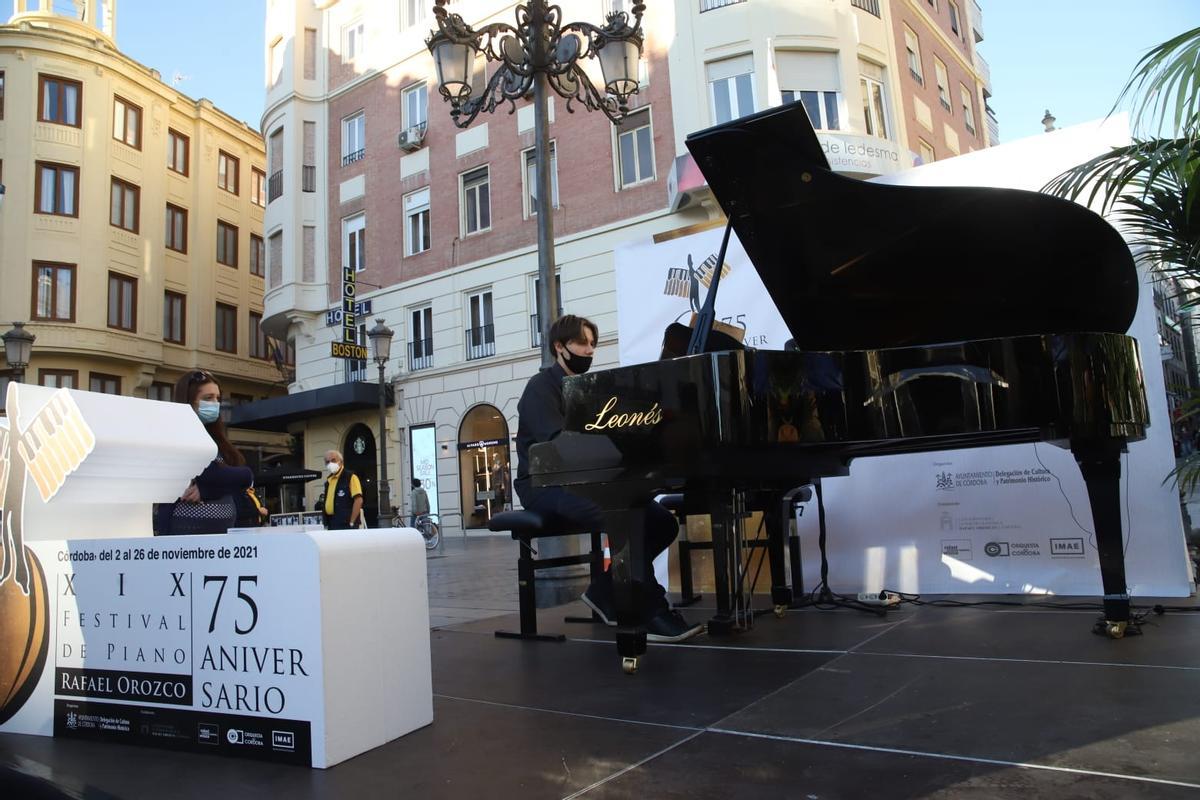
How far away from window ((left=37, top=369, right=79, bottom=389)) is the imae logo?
23.8m

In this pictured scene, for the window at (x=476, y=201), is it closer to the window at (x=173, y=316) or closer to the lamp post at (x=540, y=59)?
the lamp post at (x=540, y=59)

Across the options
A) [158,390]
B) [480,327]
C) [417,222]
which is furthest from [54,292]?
[480,327]

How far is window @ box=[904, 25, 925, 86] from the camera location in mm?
18172

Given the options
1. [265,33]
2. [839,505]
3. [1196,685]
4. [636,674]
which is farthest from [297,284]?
[1196,685]

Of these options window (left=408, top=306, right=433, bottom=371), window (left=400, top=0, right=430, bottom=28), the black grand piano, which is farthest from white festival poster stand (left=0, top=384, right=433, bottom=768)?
window (left=400, top=0, right=430, bottom=28)

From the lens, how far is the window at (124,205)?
968 inches

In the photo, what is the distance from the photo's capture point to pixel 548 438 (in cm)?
366

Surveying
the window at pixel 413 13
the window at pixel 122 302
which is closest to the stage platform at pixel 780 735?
the window at pixel 413 13

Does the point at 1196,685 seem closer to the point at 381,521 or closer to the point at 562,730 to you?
the point at 562,730

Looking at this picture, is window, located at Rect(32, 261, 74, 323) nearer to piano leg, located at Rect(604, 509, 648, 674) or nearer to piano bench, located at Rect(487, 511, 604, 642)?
piano bench, located at Rect(487, 511, 604, 642)

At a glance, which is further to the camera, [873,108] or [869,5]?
[869,5]

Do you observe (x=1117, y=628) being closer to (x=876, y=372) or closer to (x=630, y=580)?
(x=876, y=372)

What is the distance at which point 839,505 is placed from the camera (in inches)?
207

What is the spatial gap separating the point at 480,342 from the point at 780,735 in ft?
55.2
